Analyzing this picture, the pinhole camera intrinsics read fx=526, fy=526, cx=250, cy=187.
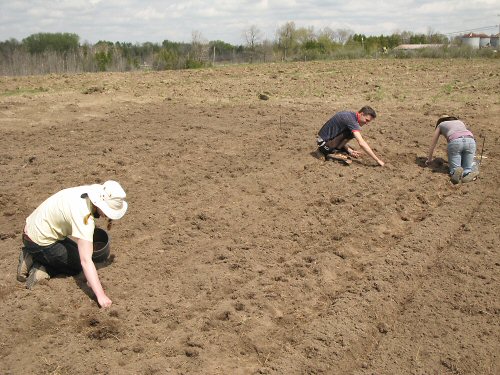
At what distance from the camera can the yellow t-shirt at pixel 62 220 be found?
15.0ft

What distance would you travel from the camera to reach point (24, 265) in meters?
5.08

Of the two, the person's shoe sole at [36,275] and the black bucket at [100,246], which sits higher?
the black bucket at [100,246]

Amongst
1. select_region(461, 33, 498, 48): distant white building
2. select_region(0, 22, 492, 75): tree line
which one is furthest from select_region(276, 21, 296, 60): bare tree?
select_region(461, 33, 498, 48): distant white building

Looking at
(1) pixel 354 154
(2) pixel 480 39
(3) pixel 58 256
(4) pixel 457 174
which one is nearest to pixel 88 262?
(3) pixel 58 256

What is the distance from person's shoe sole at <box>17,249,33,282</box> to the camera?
5.07 metres

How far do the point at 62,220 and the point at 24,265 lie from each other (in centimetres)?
71

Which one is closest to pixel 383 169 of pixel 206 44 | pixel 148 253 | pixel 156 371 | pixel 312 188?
pixel 312 188

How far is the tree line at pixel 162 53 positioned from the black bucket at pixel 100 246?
76.1 feet

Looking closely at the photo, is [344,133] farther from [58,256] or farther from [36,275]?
[36,275]

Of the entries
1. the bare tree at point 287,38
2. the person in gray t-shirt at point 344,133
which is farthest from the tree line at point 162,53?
the person in gray t-shirt at point 344,133

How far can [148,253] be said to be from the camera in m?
5.82

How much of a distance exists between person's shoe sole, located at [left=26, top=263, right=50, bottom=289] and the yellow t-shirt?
0.34 meters

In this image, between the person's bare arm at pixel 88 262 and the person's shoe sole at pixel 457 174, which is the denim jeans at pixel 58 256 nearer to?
the person's bare arm at pixel 88 262

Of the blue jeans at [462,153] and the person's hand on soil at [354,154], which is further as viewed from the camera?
the person's hand on soil at [354,154]
